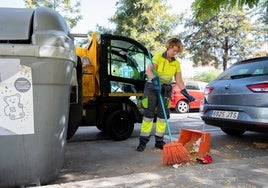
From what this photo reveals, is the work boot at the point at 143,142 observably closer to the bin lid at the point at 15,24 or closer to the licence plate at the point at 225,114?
the licence plate at the point at 225,114

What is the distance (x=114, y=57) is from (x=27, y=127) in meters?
3.46

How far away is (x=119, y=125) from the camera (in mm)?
6703

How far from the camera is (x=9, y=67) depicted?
316 centimetres

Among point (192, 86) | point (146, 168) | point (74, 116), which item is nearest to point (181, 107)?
point (192, 86)

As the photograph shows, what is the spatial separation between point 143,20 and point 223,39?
5.91m

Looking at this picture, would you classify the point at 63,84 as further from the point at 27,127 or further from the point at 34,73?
the point at 27,127

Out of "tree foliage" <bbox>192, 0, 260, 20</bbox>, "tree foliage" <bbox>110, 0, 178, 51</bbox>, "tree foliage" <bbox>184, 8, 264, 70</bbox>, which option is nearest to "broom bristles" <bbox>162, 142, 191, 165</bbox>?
"tree foliage" <bbox>192, 0, 260, 20</bbox>

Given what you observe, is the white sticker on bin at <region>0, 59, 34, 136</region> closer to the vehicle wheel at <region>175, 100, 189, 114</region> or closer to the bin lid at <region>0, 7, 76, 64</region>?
the bin lid at <region>0, 7, 76, 64</region>

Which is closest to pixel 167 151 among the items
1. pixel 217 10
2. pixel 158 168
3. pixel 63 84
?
pixel 158 168

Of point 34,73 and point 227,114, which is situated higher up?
point 34,73

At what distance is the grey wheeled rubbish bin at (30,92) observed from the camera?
3180 mm

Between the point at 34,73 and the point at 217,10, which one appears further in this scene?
the point at 217,10

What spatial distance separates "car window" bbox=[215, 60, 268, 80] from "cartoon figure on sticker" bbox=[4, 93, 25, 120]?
3.77 metres

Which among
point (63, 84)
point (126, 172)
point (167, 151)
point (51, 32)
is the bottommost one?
point (126, 172)
